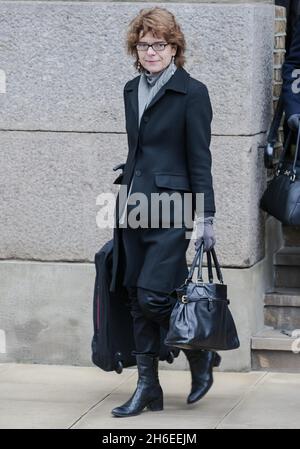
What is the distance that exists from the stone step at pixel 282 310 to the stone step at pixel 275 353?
7.9 inches

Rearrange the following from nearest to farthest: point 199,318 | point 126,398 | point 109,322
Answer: point 199,318 < point 109,322 < point 126,398

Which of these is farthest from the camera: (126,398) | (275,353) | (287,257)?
(287,257)

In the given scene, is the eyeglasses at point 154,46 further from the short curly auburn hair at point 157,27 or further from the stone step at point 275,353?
the stone step at point 275,353

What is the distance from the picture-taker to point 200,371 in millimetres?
6441

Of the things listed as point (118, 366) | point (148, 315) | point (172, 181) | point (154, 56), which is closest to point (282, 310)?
point (118, 366)

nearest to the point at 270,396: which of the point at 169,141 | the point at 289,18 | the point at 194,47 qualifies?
the point at 169,141

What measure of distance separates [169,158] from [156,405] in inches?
50.1

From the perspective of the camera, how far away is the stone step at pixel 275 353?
285 inches

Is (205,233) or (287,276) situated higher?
(205,233)

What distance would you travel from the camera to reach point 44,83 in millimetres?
7387

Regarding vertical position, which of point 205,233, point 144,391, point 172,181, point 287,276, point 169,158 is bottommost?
point 144,391

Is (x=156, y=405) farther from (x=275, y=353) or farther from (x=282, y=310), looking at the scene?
(x=282, y=310)

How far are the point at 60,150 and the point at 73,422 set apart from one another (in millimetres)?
1880

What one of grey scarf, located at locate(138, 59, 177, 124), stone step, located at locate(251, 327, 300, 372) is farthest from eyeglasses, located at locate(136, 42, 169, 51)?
stone step, located at locate(251, 327, 300, 372)
